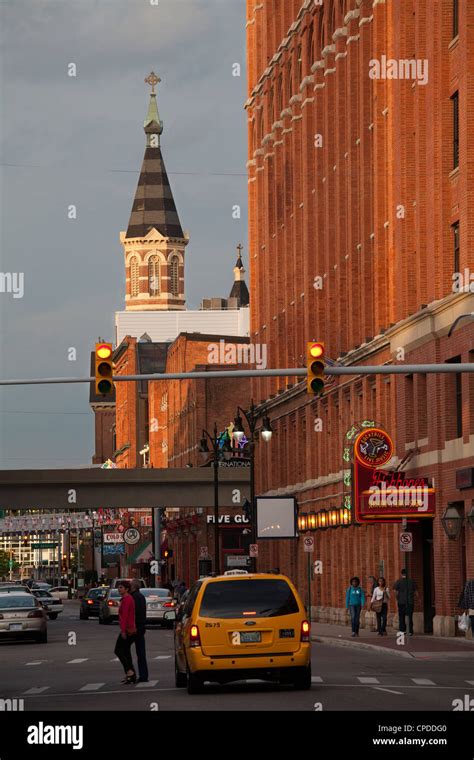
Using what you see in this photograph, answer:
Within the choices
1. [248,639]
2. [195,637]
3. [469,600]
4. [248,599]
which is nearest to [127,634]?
[195,637]

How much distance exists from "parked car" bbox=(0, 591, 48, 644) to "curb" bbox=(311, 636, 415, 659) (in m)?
7.63

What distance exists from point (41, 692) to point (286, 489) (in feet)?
161

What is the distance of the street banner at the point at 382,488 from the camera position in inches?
1895

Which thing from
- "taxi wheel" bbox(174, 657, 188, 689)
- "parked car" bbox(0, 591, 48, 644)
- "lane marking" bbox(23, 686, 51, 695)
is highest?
"parked car" bbox(0, 591, 48, 644)

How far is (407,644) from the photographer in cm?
4159

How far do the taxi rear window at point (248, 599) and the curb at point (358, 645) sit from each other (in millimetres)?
12377

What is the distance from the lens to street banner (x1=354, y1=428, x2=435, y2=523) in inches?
1895

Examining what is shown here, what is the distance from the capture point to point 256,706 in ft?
70.3

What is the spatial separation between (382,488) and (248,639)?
24.6m

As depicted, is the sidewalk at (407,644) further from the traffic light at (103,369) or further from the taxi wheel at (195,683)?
the taxi wheel at (195,683)

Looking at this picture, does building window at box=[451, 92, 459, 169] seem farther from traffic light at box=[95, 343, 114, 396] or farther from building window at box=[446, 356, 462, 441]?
traffic light at box=[95, 343, 114, 396]

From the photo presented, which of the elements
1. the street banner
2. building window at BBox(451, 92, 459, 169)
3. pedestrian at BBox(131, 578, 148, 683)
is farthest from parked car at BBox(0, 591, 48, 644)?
Result: pedestrian at BBox(131, 578, 148, 683)
